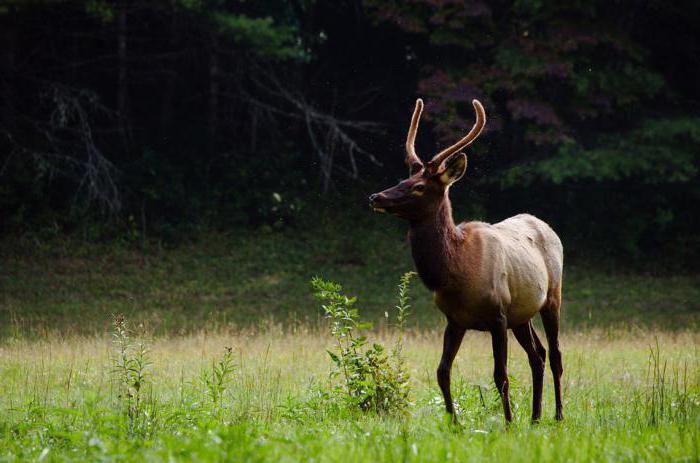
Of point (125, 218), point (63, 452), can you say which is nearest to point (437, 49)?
point (125, 218)

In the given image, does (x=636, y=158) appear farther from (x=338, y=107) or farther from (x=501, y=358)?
(x=501, y=358)

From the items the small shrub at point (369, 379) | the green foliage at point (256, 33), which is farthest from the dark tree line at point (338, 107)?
the small shrub at point (369, 379)

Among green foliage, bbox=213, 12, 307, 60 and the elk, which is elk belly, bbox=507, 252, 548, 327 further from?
green foliage, bbox=213, 12, 307, 60

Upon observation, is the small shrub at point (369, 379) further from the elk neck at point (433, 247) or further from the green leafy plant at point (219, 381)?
the green leafy plant at point (219, 381)

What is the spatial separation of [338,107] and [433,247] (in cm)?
1752

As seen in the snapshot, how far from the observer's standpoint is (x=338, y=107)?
2334cm

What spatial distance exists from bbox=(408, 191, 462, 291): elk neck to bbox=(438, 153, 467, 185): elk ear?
0.18m

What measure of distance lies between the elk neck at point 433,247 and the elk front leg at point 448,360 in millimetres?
372

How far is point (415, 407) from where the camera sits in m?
6.83

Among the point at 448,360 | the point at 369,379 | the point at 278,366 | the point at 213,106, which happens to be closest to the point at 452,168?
the point at 448,360

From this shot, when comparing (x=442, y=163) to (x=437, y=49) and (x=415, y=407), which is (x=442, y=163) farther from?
(x=437, y=49)

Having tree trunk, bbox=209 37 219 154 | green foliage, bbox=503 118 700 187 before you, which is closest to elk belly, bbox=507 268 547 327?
green foliage, bbox=503 118 700 187

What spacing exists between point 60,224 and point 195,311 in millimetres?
4808

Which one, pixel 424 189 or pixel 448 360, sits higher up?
pixel 424 189
